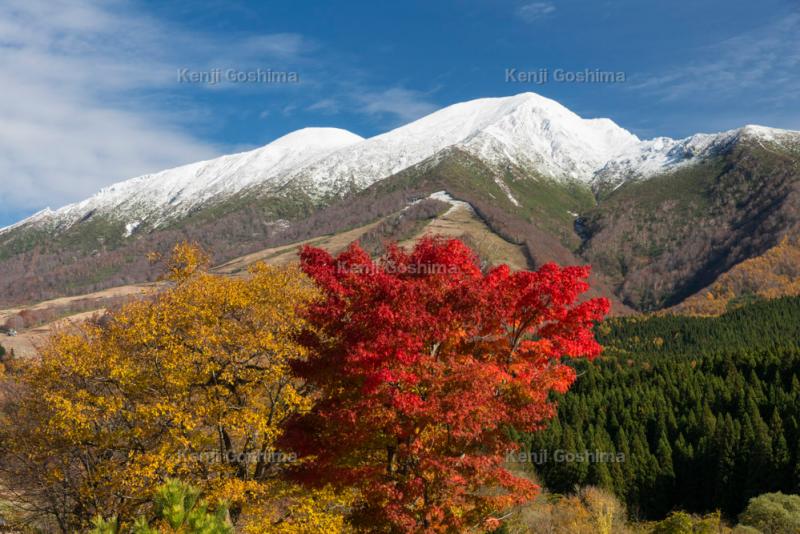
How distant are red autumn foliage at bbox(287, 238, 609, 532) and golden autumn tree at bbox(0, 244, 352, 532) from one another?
4998 millimetres

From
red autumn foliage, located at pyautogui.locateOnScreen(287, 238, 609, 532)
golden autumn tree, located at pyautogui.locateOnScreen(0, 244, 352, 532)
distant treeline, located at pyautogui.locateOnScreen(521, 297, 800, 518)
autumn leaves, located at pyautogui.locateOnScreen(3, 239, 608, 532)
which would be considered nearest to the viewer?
red autumn foliage, located at pyautogui.locateOnScreen(287, 238, 609, 532)

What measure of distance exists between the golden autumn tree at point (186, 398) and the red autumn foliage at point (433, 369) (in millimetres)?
4998

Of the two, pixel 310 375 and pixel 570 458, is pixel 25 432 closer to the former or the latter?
pixel 310 375

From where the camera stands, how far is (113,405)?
74.6ft

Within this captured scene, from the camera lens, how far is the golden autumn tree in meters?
22.7

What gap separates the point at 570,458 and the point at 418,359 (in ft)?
255

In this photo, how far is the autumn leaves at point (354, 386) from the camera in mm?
16516

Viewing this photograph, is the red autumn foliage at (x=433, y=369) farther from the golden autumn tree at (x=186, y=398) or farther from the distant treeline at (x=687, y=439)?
the distant treeline at (x=687, y=439)

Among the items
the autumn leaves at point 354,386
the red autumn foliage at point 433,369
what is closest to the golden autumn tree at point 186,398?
the autumn leaves at point 354,386

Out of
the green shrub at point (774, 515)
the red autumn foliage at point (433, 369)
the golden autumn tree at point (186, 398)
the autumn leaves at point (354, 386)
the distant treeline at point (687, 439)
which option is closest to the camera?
the red autumn foliage at point (433, 369)

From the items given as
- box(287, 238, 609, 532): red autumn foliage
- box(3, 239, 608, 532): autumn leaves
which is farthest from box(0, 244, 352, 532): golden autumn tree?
box(287, 238, 609, 532): red autumn foliage

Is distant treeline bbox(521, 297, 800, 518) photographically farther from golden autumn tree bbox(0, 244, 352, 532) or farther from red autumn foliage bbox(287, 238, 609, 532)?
red autumn foliage bbox(287, 238, 609, 532)

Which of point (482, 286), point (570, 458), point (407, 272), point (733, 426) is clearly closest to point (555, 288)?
point (482, 286)

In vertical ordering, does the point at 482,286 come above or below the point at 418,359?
above
